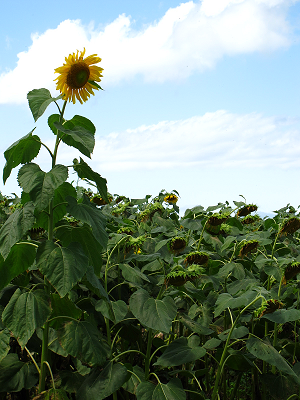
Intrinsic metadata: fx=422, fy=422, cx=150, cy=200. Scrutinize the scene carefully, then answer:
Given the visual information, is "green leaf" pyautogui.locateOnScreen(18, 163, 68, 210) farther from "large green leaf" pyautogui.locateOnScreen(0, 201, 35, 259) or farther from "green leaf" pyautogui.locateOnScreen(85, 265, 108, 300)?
"green leaf" pyautogui.locateOnScreen(85, 265, 108, 300)

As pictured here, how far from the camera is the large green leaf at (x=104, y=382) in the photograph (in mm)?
1919

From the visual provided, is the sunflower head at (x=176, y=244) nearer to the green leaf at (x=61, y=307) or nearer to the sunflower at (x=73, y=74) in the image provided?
the green leaf at (x=61, y=307)

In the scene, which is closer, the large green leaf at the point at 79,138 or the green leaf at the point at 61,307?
the large green leaf at the point at 79,138

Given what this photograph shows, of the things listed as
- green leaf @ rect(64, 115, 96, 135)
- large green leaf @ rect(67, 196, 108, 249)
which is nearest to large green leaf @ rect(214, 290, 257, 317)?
large green leaf @ rect(67, 196, 108, 249)

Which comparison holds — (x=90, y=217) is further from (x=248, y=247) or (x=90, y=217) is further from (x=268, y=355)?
(x=248, y=247)

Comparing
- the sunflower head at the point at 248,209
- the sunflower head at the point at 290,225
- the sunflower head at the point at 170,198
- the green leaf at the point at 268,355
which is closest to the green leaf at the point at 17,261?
the green leaf at the point at 268,355

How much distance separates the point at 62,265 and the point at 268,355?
1130 millimetres

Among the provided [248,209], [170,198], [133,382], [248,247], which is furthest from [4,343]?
[170,198]

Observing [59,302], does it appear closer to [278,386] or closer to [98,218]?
[98,218]

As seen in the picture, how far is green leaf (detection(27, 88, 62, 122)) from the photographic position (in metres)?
1.84

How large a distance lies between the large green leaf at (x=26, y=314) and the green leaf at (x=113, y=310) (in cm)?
35

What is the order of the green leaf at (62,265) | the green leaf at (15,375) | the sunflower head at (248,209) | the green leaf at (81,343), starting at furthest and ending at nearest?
the sunflower head at (248,209) → the green leaf at (15,375) → the green leaf at (81,343) → the green leaf at (62,265)

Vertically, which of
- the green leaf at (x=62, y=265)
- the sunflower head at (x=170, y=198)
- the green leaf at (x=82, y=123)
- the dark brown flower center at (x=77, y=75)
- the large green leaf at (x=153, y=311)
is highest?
the dark brown flower center at (x=77, y=75)

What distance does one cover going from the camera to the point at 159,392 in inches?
77.6
